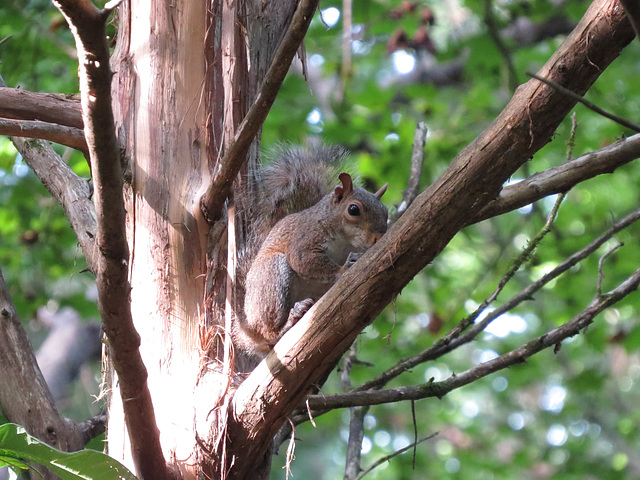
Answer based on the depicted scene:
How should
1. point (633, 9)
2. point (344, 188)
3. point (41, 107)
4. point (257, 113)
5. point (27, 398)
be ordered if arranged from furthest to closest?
point (344, 188) → point (27, 398) → point (41, 107) → point (257, 113) → point (633, 9)

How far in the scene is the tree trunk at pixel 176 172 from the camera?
5.22ft

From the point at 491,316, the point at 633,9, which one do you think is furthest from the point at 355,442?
the point at 633,9

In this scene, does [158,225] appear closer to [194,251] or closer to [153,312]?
[194,251]

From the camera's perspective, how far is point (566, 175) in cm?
147

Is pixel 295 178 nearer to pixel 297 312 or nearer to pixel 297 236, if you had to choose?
pixel 297 236

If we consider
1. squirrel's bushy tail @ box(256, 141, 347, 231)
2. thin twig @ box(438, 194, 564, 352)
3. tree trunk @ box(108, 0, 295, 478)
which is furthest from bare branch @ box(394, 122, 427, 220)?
tree trunk @ box(108, 0, 295, 478)

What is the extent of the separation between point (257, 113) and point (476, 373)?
2.77 feet

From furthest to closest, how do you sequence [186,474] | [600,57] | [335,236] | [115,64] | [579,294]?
1. [579,294]
2. [335,236]
3. [115,64]
4. [186,474]
5. [600,57]

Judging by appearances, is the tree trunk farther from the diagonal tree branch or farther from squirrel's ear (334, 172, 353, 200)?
squirrel's ear (334, 172, 353, 200)

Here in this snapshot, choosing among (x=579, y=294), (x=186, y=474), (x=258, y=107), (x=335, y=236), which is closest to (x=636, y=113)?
(x=579, y=294)

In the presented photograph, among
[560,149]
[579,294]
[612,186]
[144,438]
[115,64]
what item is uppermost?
[612,186]

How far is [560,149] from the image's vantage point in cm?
388

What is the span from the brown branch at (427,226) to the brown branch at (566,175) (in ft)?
0.95

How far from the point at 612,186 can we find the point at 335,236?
3.45m
